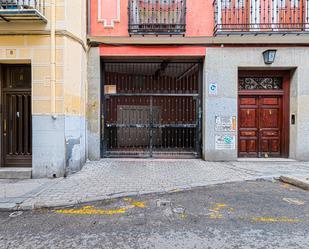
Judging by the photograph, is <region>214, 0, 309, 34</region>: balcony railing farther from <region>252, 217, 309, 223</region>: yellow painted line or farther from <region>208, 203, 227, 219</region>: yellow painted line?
<region>252, 217, 309, 223</region>: yellow painted line

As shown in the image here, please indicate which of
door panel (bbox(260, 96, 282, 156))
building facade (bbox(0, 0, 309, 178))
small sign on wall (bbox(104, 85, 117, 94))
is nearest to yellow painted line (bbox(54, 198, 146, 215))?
building facade (bbox(0, 0, 309, 178))

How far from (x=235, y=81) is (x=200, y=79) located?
121cm

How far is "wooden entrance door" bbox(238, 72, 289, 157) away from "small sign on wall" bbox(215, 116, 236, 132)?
0.69m

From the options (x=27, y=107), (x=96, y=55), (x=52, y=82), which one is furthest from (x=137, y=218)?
(x=96, y=55)

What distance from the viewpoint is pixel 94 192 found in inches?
221

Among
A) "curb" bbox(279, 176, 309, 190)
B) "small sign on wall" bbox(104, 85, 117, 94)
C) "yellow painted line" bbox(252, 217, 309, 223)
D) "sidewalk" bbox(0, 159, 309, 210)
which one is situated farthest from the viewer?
"small sign on wall" bbox(104, 85, 117, 94)

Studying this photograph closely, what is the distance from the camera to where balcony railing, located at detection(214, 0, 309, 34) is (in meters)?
9.15

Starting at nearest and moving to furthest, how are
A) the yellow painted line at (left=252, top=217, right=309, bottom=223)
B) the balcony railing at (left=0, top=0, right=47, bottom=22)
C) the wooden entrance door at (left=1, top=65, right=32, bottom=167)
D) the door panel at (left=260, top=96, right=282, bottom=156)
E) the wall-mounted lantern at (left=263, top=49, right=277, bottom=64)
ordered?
1. the yellow painted line at (left=252, top=217, right=309, bottom=223)
2. the balcony railing at (left=0, top=0, right=47, bottom=22)
3. the wooden entrance door at (left=1, top=65, right=32, bottom=167)
4. the wall-mounted lantern at (left=263, top=49, right=277, bottom=64)
5. the door panel at (left=260, top=96, right=282, bottom=156)

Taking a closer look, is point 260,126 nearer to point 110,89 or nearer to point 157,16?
point 157,16

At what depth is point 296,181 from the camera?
6441 millimetres

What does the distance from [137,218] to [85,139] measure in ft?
16.5

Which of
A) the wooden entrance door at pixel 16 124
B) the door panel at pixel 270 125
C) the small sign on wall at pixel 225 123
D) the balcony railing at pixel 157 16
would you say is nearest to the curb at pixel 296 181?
the small sign on wall at pixel 225 123

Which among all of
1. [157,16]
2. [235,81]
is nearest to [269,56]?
[235,81]

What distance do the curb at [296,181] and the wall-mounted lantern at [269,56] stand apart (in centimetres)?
401
